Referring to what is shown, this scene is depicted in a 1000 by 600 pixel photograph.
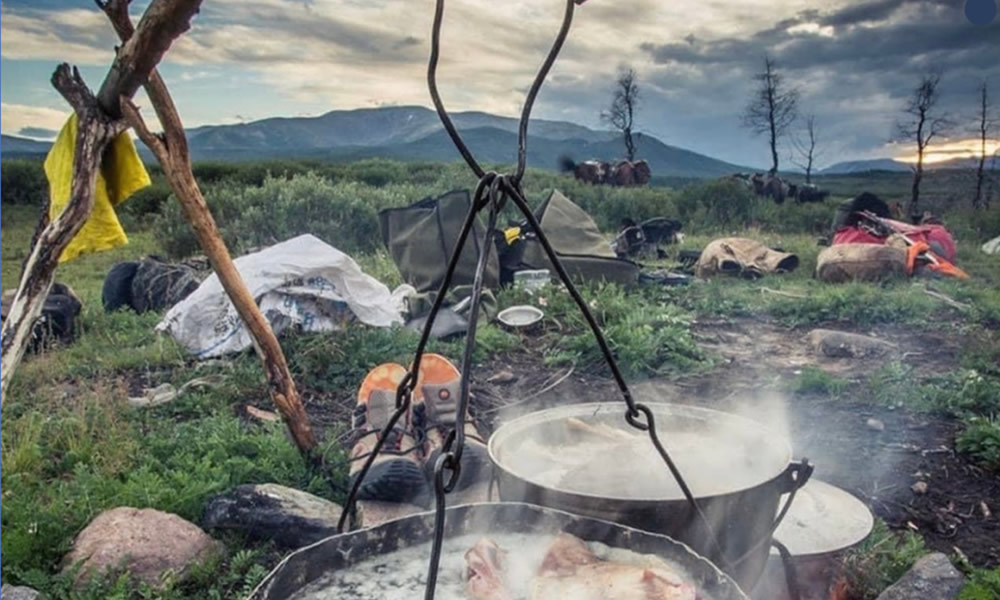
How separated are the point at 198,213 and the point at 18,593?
1746 millimetres

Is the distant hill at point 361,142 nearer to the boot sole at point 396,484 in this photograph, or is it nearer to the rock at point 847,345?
the rock at point 847,345

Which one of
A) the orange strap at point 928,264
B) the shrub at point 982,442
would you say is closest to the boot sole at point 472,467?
the shrub at point 982,442

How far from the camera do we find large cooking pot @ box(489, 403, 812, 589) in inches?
76.1

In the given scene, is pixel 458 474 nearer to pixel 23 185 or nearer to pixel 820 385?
pixel 820 385

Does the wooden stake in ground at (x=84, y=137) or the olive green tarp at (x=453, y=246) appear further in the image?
the olive green tarp at (x=453, y=246)

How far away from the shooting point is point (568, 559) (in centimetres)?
165

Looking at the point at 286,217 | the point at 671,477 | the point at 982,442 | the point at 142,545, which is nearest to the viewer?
the point at 671,477

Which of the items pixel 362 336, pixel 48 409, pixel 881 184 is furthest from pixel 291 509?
pixel 881 184

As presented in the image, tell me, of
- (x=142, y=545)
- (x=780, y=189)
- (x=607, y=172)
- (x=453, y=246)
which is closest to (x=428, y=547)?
(x=142, y=545)

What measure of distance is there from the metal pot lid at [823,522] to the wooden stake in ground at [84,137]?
3.00 m

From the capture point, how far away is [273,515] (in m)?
3.14

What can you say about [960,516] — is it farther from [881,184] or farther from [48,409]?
[881,184]

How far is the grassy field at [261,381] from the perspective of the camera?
3123 mm

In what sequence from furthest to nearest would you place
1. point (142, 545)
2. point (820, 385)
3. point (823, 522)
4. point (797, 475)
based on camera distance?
point (820, 385) < point (823, 522) < point (142, 545) < point (797, 475)
